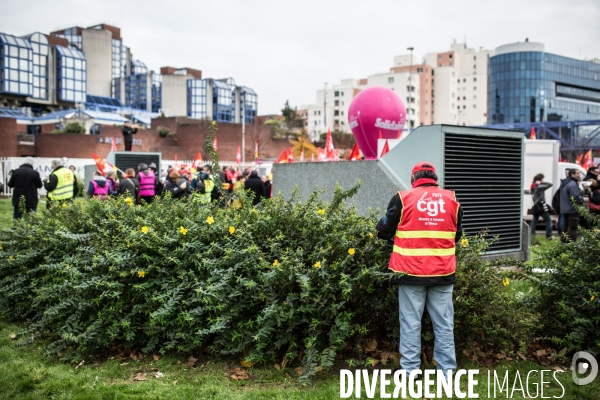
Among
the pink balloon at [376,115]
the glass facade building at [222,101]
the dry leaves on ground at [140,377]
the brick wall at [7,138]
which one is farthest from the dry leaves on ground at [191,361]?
the glass facade building at [222,101]

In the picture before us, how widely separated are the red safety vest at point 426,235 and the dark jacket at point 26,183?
10.8 metres

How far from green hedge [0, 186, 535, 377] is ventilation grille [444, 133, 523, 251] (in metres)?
2.43

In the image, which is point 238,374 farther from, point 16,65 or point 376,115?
point 16,65

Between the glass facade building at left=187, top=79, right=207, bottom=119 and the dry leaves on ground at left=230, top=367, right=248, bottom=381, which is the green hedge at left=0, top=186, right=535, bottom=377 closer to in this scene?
the dry leaves on ground at left=230, top=367, right=248, bottom=381

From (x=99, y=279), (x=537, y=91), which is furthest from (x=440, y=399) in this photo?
(x=537, y=91)

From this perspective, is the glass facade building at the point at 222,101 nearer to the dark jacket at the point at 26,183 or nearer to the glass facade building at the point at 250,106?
the glass facade building at the point at 250,106

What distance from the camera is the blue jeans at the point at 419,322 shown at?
455cm

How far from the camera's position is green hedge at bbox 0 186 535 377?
4.75 m

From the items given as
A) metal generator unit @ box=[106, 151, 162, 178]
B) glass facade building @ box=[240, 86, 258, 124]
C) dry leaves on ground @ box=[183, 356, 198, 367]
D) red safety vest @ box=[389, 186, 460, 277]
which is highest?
glass facade building @ box=[240, 86, 258, 124]

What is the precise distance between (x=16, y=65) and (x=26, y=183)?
66.1 m

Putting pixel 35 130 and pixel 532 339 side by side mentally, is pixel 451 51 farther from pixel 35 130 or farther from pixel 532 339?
pixel 532 339

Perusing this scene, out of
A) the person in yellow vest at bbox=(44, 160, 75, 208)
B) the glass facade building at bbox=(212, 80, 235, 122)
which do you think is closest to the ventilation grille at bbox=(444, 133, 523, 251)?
the person in yellow vest at bbox=(44, 160, 75, 208)

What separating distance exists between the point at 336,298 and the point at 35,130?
62832 mm

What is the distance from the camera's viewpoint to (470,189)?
306 inches
